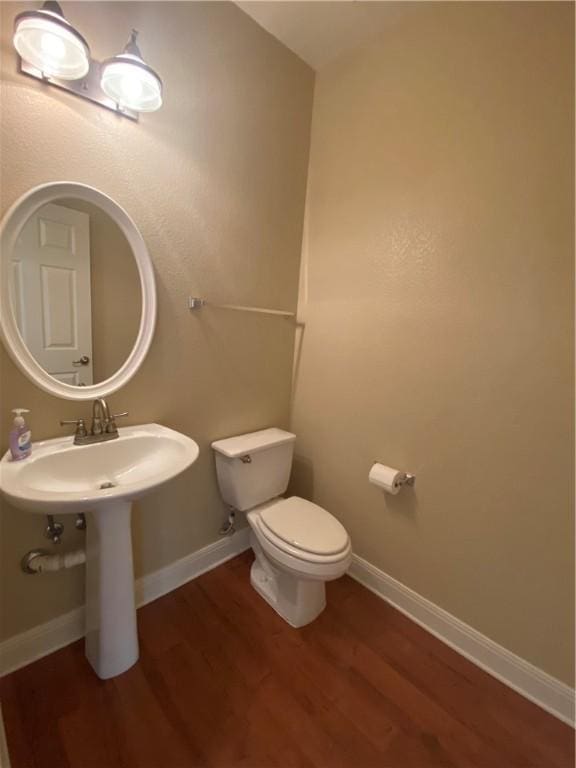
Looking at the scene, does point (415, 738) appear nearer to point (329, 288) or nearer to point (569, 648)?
point (569, 648)

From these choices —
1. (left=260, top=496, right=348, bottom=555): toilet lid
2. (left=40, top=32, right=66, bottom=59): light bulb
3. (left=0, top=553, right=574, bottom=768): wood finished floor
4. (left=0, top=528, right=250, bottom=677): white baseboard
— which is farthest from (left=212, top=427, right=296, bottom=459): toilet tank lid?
(left=40, top=32, right=66, bottom=59): light bulb

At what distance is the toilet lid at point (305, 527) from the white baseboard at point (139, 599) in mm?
444

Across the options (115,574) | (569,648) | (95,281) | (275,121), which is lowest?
(569,648)

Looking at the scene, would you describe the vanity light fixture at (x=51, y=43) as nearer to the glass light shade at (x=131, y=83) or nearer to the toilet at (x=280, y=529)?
the glass light shade at (x=131, y=83)

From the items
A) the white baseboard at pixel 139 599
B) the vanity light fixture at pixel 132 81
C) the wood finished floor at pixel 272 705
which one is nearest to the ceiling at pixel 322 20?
the vanity light fixture at pixel 132 81

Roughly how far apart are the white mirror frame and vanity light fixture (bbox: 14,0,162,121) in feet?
0.97

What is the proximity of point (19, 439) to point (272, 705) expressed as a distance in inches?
47.9

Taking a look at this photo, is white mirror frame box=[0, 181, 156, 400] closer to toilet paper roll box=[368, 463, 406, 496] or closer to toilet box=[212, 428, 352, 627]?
toilet box=[212, 428, 352, 627]

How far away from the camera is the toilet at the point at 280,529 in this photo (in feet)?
4.33

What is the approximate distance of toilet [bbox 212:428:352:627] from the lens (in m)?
1.32

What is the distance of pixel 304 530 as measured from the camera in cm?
142

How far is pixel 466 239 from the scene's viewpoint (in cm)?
128

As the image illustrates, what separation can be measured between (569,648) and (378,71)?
7.86ft

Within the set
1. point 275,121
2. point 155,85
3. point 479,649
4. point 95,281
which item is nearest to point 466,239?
point 275,121
